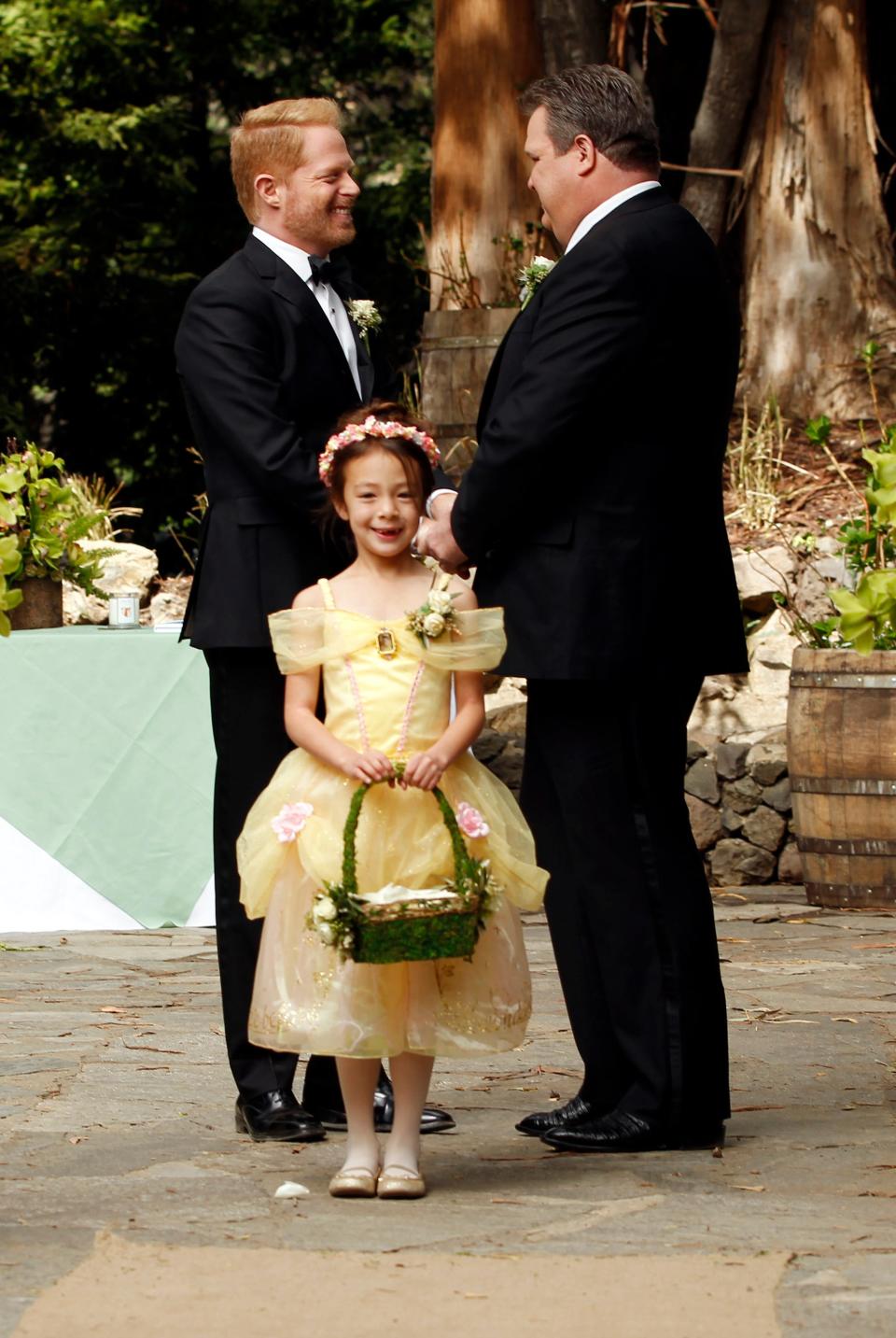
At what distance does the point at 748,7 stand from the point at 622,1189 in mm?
8408

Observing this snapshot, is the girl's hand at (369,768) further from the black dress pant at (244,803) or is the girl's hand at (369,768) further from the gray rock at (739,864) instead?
the gray rock at (739,864)

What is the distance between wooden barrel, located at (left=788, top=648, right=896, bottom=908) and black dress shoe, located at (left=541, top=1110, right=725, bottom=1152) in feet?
11.9

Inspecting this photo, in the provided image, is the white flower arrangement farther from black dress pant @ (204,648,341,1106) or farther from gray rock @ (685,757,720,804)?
gray rock @ (685,757,720,804)

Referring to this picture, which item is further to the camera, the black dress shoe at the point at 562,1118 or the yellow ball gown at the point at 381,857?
the black dress shoe at the point at 562,1118

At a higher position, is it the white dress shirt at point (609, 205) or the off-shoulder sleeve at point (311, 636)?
the white dress shirt at point (609, 205)

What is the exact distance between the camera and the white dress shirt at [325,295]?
4.24 m

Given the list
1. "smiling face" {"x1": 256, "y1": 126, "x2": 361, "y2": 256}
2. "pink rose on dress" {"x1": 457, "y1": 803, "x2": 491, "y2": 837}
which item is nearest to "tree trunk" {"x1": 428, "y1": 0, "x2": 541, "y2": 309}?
"smiling face" {"x1": 256, "y1": 126, "x2": 361, "y2": 256}

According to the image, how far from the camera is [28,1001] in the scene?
5684 mm

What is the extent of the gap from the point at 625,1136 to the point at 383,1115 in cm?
55

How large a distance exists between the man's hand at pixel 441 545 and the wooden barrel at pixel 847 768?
377cm

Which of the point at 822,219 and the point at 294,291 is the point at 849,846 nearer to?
the point at 294,291

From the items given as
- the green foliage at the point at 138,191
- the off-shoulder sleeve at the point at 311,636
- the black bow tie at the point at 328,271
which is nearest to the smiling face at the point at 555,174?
the black bow tie at the point at 328,271

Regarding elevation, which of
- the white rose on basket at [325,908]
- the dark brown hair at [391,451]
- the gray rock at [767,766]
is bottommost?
the gray rock at [767,766]

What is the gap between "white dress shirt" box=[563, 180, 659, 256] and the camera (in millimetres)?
3895
